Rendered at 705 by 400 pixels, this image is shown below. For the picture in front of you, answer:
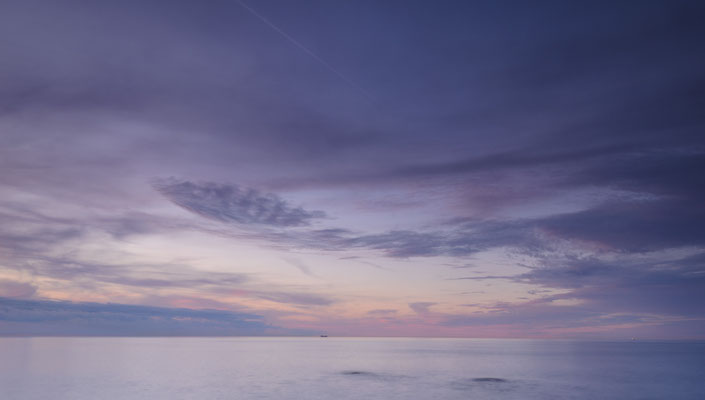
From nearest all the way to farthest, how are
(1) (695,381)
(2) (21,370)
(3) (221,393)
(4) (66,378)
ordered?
(3) (221,393) → (4) (66,378) → (1) (695,381) → (2) (21,370)

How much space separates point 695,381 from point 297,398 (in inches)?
2463

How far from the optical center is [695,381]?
2869 inches

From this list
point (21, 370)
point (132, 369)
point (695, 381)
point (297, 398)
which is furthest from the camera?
point (132, 369)

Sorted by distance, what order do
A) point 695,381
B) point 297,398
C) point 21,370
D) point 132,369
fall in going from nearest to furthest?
1. point 297,398
2. point 695,381
3. point 21,370
4. point 132,369

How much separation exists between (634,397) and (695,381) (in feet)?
87.0

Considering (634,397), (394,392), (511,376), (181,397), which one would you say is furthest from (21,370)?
(634,397)

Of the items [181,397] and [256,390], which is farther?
[256,390]

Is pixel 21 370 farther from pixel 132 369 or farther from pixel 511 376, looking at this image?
pixel 511 376

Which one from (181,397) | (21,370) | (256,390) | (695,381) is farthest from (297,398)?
(695,381)

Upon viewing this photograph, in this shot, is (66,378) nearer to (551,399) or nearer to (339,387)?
(339,387)

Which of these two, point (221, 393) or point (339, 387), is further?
point (339, 387)

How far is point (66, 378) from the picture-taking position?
6831 cm

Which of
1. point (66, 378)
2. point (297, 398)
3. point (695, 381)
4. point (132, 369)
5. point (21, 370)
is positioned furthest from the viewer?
point (132, 369)

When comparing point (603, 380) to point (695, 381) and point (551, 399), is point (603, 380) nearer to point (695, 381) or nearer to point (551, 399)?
point (695, 381)
